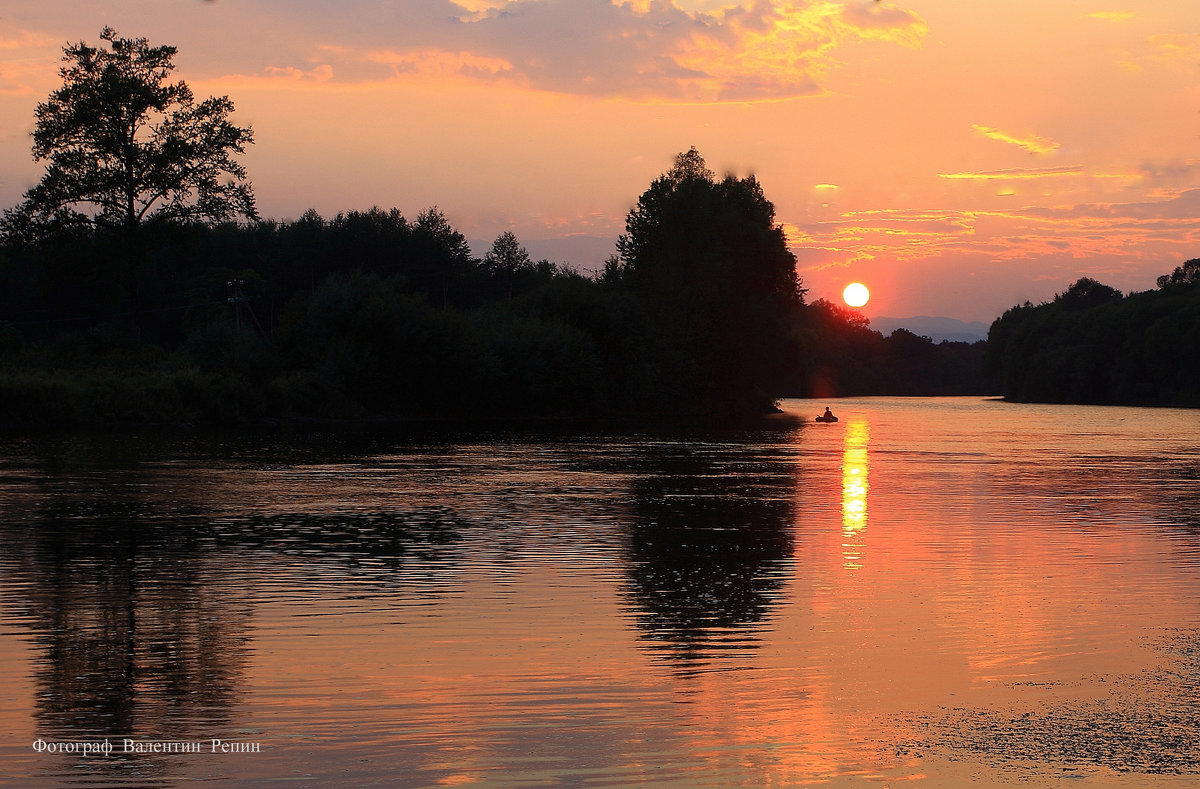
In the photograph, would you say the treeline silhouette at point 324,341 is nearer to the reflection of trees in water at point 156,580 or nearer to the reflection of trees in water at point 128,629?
the reflection of trees in water at point 156,580

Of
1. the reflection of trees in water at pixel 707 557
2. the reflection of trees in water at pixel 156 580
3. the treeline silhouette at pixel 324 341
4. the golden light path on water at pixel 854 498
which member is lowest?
the golden light path on water at pixel 854 498

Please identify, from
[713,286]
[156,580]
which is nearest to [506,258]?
[713,286]

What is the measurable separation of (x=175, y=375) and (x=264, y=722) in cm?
6522

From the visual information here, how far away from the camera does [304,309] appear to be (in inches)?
3482

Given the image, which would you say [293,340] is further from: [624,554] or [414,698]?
[414,698]

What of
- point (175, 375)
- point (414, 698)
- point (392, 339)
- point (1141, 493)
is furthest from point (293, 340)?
point (414, 698)

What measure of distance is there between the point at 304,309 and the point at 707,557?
7178cm

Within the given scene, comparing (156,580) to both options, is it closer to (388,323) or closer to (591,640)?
(591,640)

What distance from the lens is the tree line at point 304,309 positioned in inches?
2980

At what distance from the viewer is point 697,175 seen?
115 m

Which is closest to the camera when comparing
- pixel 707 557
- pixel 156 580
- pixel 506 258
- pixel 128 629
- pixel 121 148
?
pixel 128 629

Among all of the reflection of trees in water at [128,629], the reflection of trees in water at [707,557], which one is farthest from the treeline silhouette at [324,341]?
the reflection of trees in water at [128,629]

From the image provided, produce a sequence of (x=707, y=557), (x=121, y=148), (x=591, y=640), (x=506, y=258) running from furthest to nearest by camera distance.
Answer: (x=506, y=258), (x=121, y=148), (x=707, y=557), (x=591, y=640)

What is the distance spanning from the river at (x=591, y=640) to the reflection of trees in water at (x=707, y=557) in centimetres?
10
